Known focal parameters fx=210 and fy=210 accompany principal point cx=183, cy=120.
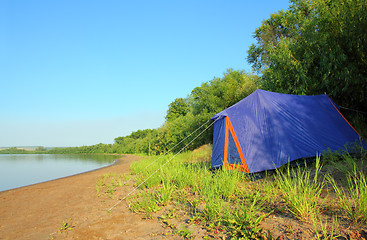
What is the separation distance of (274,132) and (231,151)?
1367 millimetres

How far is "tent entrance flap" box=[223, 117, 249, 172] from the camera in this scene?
6.08m

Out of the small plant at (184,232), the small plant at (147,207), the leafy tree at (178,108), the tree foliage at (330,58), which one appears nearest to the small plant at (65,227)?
the small plant at (147,207)

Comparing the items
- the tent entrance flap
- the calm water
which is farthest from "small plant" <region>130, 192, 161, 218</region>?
the calm water

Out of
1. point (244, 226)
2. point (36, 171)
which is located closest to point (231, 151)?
point (244, 226)

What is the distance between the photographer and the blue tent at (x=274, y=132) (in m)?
5.90

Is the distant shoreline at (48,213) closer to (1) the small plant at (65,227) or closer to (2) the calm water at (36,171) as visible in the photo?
(1) the small plant at (65,227)

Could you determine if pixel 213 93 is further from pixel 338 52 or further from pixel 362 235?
pixel 362 235

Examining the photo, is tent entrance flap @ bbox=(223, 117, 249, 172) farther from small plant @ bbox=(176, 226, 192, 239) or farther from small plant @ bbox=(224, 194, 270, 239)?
small plant @ bbox=(176, 226, 192, 239)

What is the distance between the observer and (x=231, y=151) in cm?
650

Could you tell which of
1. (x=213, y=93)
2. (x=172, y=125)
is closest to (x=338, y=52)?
(x=213, y=93)

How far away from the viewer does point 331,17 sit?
9.00 meters

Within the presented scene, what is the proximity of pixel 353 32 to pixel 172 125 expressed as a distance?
1414cm

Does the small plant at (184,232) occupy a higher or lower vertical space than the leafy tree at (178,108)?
lower

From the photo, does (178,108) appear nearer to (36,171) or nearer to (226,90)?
(226,90)
